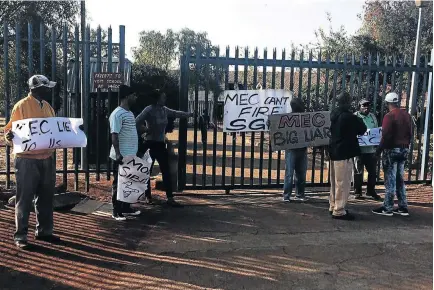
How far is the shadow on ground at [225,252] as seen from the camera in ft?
13.8

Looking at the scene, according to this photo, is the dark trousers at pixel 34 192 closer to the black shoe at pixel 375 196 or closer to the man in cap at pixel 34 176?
the man in cap at pixel 34 176

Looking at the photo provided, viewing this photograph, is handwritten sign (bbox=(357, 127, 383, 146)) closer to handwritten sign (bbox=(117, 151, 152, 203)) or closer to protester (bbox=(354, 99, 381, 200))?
protester (bbox=(354, 99, 381, 200))

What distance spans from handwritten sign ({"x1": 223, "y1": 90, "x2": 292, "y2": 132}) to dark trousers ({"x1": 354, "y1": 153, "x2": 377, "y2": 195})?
5.25 feet

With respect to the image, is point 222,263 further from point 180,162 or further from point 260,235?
point 180,162

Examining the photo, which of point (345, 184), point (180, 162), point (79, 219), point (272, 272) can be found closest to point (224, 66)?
point (180, 162)

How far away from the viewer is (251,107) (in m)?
7.24

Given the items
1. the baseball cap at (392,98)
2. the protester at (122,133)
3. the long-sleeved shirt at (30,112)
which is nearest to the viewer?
the long-sleeved shirt at (30,112)

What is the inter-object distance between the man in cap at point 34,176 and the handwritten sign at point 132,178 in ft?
3.27

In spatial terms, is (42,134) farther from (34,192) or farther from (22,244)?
(22,244)

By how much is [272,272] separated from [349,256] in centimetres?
102

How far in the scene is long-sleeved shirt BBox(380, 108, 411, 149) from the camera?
250 inches

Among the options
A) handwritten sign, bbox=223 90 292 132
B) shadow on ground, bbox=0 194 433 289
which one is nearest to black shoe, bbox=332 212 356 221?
shadow on ground, bbox=0 194 433 289

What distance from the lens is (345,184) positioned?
626cm

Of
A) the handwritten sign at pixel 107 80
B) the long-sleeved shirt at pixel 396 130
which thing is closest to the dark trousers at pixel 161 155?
the handwritten sign at pixel 107 80
